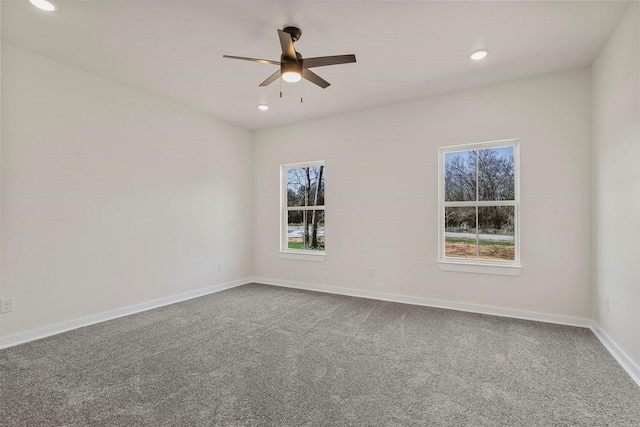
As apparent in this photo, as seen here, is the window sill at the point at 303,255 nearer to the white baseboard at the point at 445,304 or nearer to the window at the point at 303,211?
the window at the point at 303,211

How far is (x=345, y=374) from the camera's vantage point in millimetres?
2180

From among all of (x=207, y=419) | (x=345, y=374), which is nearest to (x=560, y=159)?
(x=345, y=374)

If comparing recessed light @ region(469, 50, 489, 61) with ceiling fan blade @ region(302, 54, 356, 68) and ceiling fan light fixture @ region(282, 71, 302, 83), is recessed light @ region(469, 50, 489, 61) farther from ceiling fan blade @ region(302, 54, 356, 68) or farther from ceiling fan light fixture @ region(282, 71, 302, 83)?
ceiling fan light fixture @ region(282, 71, 302, 83)

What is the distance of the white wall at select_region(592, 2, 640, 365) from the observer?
219 cm

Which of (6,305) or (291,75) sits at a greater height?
(291,75)

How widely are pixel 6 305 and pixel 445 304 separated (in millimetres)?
4533

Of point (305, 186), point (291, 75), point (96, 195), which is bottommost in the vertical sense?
point (96, 195)

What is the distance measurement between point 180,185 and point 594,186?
489 centimetres

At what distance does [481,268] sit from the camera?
11.8 ft

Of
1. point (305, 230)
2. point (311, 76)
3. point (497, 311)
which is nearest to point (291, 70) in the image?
point (311, 76)

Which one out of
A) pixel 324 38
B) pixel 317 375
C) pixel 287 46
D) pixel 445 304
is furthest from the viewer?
pixel 445 304

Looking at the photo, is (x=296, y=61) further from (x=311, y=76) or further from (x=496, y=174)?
(x=496, y=174)

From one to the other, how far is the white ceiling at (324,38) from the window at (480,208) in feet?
2.83

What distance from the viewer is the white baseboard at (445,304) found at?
321 centimetres
